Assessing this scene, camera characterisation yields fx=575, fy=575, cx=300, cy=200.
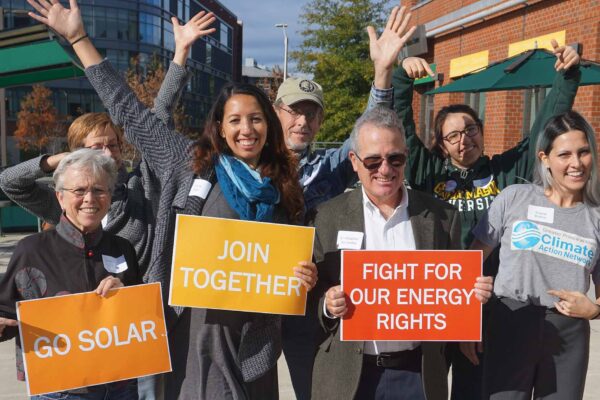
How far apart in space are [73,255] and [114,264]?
179 mm

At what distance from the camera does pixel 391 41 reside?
2.94m

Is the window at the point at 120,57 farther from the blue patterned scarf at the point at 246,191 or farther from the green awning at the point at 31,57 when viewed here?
the blue patterned scarf at the point at 246,191

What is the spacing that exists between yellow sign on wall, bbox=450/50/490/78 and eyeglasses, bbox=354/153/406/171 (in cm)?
1128

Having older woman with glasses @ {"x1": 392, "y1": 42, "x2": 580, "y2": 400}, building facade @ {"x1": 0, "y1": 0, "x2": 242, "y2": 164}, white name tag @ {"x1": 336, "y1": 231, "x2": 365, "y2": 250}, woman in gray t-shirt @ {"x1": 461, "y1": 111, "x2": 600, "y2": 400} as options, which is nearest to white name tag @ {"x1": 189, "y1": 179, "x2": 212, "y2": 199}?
white name tag @ {"x1": 336, "y1": 231, "x2": 365, "y2": 250}

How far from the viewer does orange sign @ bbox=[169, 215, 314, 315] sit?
245cm

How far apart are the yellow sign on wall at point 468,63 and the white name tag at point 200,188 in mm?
11464

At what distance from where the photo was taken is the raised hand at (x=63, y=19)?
2916 millimetres

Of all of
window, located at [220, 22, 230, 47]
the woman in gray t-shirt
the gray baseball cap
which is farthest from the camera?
window, located at [220, 22, 230, 47]

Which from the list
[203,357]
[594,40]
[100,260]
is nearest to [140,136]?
[100,260]

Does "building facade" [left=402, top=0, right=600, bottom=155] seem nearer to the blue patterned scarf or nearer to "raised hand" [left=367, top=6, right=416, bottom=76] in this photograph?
"raised hand" [left=367, top=6, right=416, bottom=76]

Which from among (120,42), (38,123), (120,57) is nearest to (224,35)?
(120,42)

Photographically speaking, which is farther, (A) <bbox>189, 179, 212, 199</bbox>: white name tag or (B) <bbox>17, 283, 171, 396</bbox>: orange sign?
(A) <bbox>189, 179, 212, 199</bbox>: white name tag

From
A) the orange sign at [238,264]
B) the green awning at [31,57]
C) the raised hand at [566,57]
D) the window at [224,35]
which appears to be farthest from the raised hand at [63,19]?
the window at [224,35]

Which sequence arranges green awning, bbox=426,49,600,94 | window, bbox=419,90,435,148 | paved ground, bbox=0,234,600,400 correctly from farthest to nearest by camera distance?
window, bbox=419,90,435,148
green awning, bbox=426,49,600,94
paved ground, bbox=0,234,600,400
